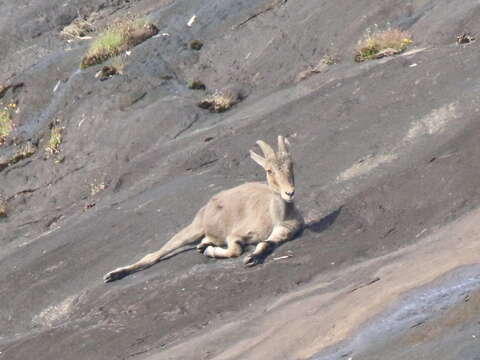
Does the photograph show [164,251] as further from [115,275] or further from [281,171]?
[281,171]

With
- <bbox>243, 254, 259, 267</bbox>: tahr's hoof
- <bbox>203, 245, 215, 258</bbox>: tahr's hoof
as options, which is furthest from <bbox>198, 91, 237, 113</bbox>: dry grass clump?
<bbox>243, 254, 259, 267</bbox>: tahr's hoof

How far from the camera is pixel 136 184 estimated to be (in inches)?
982

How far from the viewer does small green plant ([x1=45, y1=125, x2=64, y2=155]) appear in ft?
102

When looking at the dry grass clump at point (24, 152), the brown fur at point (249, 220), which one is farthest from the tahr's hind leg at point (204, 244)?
the dry grass clump at point (24, 152)

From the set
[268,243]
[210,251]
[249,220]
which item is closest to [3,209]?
[210,251]

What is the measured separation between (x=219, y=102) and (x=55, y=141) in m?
5.41

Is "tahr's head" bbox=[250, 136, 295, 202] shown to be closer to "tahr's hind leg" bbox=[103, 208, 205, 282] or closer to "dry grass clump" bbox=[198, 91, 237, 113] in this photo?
"tahr's hind leg" bbox=[103, 208, 205, 282]

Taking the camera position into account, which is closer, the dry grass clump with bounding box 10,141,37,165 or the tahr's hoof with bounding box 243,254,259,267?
the tahr's hoof with bounding box 243,254,259,267

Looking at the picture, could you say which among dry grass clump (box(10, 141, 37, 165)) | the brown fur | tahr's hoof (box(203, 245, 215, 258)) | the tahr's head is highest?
the tahr's head

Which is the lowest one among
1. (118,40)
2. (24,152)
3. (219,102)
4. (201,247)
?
(219,102)

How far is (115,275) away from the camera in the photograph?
18.5 metres

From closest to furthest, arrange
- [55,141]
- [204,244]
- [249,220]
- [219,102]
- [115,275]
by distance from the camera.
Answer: [249,220], [204,244], [115,275], [219,102], [55,141]

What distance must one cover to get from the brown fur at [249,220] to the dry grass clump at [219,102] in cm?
972

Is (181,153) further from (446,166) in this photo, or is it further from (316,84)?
(446,166)
